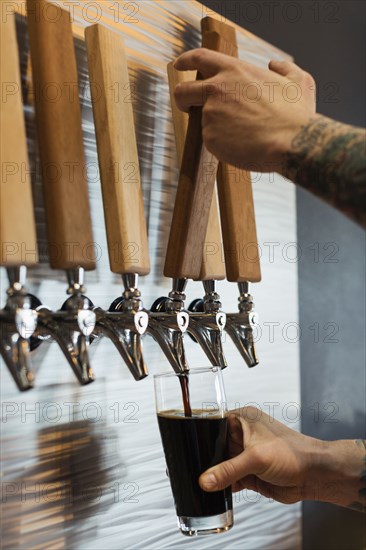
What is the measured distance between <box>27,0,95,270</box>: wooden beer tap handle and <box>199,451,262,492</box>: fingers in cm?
31

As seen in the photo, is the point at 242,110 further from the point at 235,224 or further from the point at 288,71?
the point at 235,224

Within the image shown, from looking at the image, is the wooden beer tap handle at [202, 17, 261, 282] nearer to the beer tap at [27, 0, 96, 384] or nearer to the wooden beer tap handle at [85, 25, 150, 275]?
the wooden beer tap handle at [85, 25, 150, 275]

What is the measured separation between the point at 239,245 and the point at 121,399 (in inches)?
12.4

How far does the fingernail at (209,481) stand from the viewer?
1000 mm

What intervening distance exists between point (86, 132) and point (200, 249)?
0.86 ft

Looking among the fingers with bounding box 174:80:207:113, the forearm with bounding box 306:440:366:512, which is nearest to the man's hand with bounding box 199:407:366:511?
the forearm with bounding box 306:440:366:512

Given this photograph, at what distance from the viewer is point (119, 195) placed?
110 centimetres

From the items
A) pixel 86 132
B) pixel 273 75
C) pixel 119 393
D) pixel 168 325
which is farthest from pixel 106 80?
pixel 119 393

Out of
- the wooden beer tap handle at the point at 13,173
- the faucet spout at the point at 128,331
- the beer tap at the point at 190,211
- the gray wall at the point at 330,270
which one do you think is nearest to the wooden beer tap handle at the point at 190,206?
the beer tap at the point at 190,211

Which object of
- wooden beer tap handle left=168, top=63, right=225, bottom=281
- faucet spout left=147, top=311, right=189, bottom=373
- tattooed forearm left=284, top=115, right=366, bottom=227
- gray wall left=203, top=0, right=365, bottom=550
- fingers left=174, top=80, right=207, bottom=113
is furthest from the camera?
gray wall left=203, top=0, right=365, bottom=550

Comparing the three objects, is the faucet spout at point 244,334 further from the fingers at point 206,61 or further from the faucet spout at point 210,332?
the fingers at point 206,61

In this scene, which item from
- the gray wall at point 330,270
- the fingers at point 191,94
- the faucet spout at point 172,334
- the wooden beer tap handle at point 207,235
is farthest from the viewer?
the gray wall at point 330,270

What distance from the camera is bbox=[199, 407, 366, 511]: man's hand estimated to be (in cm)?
111

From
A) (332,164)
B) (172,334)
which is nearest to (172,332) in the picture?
(172,334)
